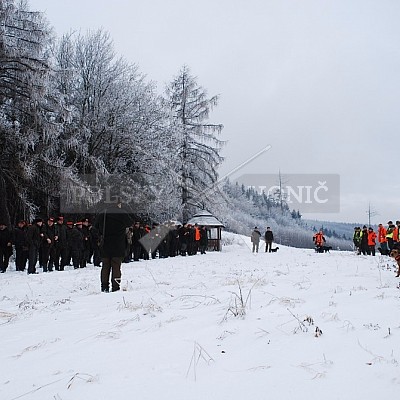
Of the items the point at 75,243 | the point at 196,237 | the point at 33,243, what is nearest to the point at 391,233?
the point at 196,237

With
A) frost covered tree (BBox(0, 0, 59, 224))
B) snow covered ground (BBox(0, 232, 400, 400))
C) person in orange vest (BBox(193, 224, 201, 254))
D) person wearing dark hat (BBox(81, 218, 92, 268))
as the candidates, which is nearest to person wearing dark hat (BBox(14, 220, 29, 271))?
person wearing dark hat (BBox(81, 218, 92, 268))

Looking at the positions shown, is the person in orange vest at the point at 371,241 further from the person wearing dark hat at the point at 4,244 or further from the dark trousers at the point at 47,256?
the person wearing dark hat at the point at 4,244

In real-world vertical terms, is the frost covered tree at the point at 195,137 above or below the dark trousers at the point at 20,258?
above

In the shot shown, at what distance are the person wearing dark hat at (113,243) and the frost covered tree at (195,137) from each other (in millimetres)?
23470

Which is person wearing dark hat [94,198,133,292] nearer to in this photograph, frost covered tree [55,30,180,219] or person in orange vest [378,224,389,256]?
frost covered tree [55,30,180,219]

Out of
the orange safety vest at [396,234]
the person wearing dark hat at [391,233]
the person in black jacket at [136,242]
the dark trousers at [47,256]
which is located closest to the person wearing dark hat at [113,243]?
the dark trousers at [47,256]

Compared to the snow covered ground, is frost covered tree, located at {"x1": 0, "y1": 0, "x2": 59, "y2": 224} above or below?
above

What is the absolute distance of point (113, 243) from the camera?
8297 mm

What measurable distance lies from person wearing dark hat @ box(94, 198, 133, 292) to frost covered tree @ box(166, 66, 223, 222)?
23.5 meters

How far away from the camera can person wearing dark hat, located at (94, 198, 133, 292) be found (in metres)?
8.16

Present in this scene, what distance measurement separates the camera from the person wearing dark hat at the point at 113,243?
8164mm

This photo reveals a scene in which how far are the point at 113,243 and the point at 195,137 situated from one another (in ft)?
84.1

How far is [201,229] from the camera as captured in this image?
27.7 metres

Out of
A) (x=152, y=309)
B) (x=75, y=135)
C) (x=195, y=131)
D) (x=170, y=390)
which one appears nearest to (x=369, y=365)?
(x=170, y=390)
